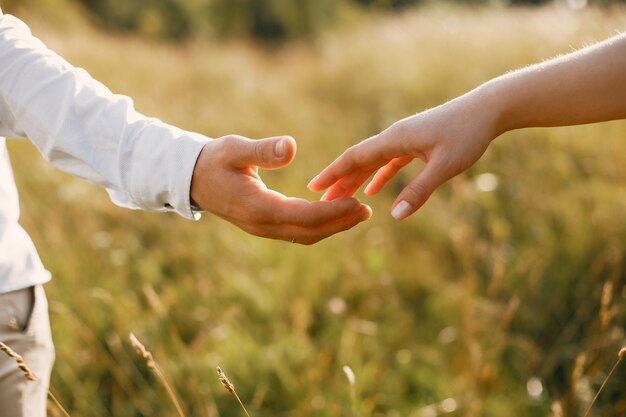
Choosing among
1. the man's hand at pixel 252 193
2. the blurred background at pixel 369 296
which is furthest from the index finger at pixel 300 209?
the blurred background at pixel 369 296

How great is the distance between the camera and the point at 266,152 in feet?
3.48

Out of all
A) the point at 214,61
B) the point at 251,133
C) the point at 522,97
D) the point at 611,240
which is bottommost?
the point at 214,61

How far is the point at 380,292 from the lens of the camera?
2.89 meters

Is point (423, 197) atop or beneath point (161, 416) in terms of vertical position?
atop

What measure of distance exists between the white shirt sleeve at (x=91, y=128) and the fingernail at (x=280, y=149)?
0.15 meters

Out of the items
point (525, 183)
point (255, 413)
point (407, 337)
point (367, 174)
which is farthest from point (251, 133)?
point (367, 174)

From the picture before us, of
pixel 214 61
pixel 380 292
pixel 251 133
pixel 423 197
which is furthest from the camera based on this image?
pixel 214 61

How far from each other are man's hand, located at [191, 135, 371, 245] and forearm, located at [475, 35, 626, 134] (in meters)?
0.35

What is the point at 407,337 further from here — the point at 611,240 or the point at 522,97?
the point at 522,97

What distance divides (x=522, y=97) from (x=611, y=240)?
1.87 meters

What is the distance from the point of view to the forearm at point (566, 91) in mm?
1112

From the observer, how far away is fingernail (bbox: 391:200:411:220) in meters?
1.11

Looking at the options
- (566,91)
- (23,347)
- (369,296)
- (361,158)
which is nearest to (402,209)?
(361,158)

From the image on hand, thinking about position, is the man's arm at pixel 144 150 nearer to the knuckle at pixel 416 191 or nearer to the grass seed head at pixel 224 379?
the knuckle at pixel 416 191
